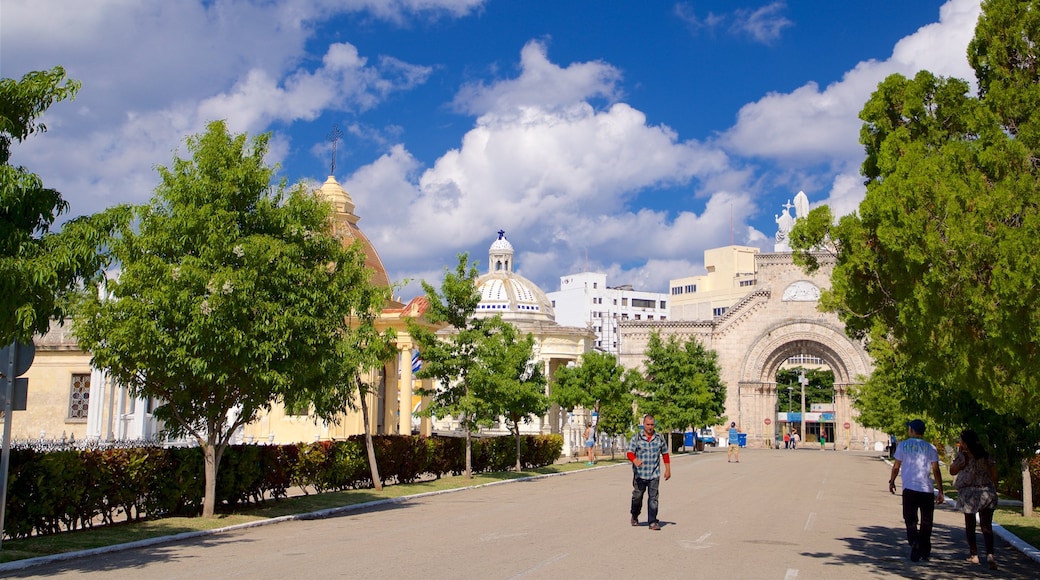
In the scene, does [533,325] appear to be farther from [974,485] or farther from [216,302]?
[974,485]

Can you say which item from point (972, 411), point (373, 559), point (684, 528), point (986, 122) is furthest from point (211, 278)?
point (972, 411)

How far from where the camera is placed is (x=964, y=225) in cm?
909

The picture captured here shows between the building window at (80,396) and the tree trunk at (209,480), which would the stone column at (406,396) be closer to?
the building window at (80,396)

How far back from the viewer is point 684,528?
47.9 ft

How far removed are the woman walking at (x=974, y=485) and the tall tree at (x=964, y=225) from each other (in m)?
1.10

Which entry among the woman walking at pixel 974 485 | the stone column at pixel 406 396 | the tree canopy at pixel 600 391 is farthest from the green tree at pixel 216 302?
the tree canopy at pixel 600 391

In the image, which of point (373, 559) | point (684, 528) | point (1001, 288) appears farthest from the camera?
point (684, 528)

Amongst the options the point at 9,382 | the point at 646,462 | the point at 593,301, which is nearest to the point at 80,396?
the point at 9,382

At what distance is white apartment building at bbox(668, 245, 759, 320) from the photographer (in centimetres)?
11069

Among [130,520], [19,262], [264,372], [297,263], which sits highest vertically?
[297,263]

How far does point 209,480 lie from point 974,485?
11657mm

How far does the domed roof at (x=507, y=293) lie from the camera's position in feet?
190

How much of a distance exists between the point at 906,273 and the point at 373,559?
6.84 metres

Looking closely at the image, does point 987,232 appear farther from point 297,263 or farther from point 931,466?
point 297,263
